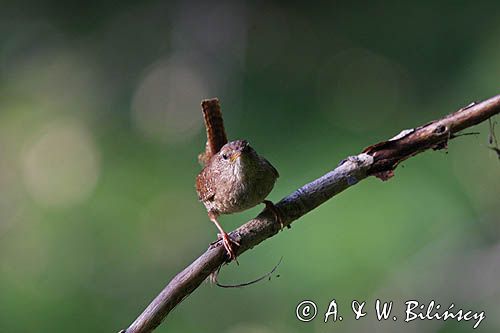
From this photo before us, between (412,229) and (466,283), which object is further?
(412,229)

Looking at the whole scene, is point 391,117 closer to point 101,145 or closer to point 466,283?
point 466,283

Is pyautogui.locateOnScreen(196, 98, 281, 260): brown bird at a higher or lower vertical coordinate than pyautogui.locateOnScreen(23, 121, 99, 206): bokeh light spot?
lower

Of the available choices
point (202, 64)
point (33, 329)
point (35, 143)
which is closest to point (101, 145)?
point (35, 143)

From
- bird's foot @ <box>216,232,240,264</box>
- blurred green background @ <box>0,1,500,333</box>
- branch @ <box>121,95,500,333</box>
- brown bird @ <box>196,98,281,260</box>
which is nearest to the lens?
branch @ <box>121,95,500,333</box>

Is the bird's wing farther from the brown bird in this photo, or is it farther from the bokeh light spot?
the bokeh light spot

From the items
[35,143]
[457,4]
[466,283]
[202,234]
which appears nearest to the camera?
[466,283]

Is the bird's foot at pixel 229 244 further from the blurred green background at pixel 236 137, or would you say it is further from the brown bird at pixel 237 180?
the blurred green background at pixel 236 137

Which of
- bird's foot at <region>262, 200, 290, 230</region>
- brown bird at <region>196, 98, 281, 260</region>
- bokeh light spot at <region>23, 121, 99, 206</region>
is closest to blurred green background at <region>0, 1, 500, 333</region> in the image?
bokeh light spot at <region>23, 121, 99, 206</region>
